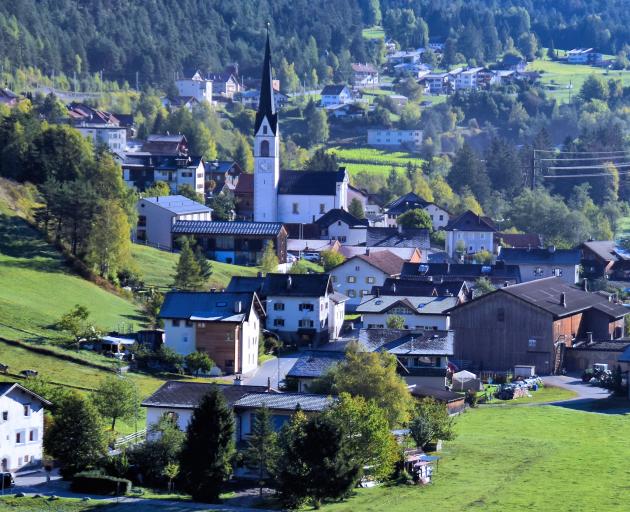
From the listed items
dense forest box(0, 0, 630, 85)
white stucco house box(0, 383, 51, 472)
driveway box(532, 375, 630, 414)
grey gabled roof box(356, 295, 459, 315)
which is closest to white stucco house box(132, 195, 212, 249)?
grey gabled roof box(356, 295, 459, 315)

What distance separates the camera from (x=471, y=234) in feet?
279

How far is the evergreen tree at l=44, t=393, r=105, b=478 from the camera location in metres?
37.4

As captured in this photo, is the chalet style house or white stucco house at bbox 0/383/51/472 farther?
the chalet style house

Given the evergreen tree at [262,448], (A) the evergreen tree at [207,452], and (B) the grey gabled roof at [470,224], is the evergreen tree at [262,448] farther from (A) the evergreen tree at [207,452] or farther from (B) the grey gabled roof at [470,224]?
(B) the grey gabled roof at [470,224]

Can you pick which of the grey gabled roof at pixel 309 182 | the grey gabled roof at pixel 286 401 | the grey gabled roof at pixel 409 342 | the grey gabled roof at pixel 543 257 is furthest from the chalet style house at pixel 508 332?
the grey gabled roof at pixel 309 182

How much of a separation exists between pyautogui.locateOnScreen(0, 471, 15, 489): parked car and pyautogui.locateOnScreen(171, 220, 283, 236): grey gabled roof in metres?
37.1

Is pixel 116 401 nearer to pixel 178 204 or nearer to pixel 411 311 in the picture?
pixel 411 311

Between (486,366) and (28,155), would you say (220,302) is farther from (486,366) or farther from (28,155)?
(28,155)

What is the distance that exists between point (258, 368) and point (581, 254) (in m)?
30.2

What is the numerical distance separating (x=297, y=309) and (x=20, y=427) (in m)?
22.3

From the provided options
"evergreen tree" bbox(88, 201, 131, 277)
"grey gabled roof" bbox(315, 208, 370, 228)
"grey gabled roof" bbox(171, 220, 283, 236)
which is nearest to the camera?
"evergreen tree" bbox(88, 201, 131, 277)

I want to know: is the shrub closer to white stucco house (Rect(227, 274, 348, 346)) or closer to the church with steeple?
white stucco house (Rect(227, 274, 348, 346))

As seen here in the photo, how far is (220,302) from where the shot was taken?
53.9 m

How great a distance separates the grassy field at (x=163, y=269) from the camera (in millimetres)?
63344
